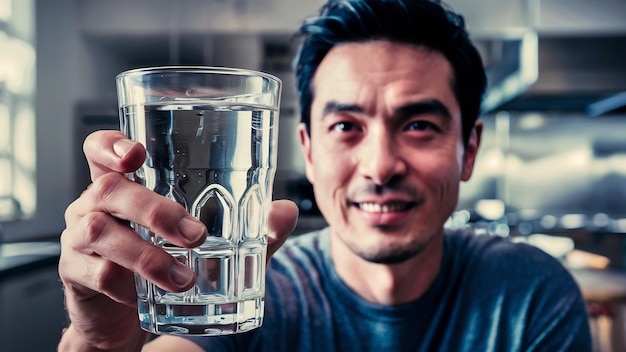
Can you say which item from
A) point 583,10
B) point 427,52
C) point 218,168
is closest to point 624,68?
point 583,10

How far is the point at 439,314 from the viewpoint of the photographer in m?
1.12

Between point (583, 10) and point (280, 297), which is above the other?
point (583, 10)

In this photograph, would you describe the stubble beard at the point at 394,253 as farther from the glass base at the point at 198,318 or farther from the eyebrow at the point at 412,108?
the glass base at the point at 198,318

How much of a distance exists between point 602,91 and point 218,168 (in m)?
3.34

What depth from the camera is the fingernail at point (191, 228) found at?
502 mm

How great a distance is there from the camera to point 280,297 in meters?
1.12

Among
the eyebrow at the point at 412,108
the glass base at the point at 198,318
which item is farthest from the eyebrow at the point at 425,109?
the glass base at the point at 198,318

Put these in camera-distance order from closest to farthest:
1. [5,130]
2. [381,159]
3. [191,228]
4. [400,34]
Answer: [191,228] < [381,159] < [400,34] < [5,130]

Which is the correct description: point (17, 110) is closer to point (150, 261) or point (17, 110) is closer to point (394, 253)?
point (394, 253)

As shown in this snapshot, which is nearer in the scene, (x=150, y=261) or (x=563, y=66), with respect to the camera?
(x=150, y=261)

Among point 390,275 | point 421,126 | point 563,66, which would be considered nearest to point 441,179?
point 421,126

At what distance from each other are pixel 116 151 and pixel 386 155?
2.00ft

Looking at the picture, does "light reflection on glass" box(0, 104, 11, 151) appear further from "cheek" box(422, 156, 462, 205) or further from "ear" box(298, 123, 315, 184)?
"cheek" box(422, 156, 462, 205)

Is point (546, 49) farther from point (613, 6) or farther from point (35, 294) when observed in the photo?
point (35, 294)
